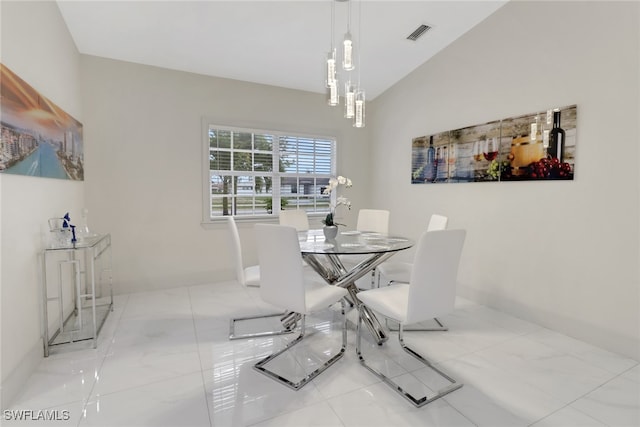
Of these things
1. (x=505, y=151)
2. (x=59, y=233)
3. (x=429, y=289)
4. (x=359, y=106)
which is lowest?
(x=429, y=289)

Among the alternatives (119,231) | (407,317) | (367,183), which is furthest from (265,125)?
(407,317)

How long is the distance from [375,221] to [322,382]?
2070 millimetres

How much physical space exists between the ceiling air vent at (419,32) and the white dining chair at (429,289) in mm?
2523

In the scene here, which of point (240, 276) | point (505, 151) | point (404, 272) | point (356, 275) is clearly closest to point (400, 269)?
point (404, 272)

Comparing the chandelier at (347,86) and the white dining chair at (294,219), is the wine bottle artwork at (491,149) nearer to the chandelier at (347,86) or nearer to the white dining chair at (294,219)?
the chandelier at (347,86)

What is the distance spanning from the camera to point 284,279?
1.98 m

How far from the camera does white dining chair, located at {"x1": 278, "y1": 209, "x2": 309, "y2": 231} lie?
3.61 meters

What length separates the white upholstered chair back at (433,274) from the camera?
175 cm

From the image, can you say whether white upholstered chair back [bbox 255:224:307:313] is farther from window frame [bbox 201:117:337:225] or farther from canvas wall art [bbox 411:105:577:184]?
canvas wall art [bbox 411:105:577:184]

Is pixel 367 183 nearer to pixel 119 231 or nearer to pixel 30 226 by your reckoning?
pixel 119 231

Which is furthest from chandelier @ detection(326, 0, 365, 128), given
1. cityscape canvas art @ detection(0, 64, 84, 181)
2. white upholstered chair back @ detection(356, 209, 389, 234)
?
cityscape canvas art @ detection(0, 64, 84, 181)

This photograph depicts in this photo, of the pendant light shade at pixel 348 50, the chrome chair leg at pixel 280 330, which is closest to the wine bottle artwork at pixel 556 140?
the pendant light shade at pixel 348 50

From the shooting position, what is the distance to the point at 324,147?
189 inches

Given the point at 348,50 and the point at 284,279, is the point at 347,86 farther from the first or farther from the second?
the point at 284,279
